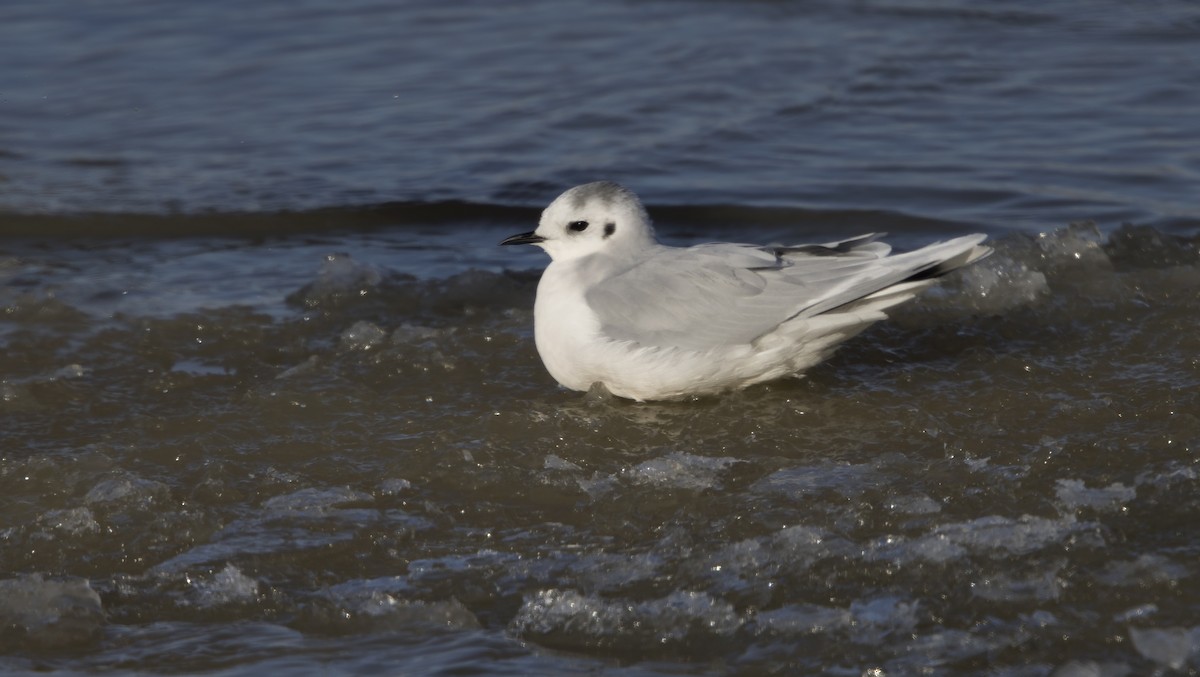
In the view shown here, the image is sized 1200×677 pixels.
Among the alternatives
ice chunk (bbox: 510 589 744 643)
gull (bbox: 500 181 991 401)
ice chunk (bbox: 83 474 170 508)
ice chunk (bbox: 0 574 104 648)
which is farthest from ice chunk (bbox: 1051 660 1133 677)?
ice chunk (bbox: 83 474 170 508)

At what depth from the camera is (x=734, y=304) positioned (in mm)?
5418

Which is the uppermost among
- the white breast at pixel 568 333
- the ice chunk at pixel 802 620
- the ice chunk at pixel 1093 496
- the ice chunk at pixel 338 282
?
the white breast at pixel 568 333

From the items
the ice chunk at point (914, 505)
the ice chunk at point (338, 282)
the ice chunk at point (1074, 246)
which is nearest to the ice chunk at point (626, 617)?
the ice chunk at point (914, 505)

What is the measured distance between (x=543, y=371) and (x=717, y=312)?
3.34 feet

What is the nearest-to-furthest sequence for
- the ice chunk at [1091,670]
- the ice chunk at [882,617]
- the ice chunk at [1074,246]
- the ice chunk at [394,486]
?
the ice chunk at [1091,670]
the ice chunk at [882,617]
the ice chunk at [394,486]
the ice chunk at [1074,246]

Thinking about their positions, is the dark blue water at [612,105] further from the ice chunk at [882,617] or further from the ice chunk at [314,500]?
the ice chunk at [882,617]

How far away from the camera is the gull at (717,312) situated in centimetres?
534

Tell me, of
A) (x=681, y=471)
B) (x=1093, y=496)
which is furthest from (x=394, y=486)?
(x=1093, y=496)

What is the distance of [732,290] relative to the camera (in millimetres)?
5441

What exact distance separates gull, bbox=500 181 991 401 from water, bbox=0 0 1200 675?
190 millimetres

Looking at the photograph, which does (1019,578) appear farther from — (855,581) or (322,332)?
(322,332)

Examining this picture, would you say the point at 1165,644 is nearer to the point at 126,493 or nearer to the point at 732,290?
the point at 732,290

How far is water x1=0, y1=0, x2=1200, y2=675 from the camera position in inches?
162

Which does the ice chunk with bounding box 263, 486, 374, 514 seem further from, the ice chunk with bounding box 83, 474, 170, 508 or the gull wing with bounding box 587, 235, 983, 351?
the gull wing with bounding box 587, 235, 983, 351
